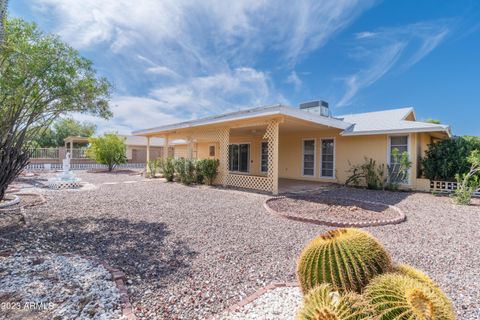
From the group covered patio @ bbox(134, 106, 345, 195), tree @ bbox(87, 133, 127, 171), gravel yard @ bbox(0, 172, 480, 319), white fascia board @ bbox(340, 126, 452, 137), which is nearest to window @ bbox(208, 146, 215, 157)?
covered patio @ bbox(134, 106, 345, 195)

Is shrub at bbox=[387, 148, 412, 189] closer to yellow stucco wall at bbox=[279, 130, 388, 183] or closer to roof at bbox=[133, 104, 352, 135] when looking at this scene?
yellow stucco wall at bbox=[279, 130, 388, 183]

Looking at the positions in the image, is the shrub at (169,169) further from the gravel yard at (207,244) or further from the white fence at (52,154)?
the white fence at (52,154)

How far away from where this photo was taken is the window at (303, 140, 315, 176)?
12.9 meters

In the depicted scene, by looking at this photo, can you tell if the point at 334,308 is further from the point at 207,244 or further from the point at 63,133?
the point at 63,133

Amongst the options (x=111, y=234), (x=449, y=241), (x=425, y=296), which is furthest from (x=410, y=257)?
(x=111, y=234)

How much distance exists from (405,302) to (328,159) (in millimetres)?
11508

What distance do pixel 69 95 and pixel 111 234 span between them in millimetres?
3537

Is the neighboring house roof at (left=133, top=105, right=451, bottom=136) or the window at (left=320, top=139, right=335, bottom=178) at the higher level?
the neighboring house roof at (left=133, top=105, right=451, bottom=136)

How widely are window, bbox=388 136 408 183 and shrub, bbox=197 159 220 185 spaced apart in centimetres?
795

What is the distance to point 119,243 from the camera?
4.07 meters

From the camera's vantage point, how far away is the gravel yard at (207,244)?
2619 millimetres

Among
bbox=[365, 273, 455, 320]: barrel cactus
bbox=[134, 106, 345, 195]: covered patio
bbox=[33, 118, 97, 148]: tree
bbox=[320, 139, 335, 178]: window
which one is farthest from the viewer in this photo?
bbox=[33, 118, 97, 148]: tree

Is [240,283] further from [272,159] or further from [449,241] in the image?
[272,159]

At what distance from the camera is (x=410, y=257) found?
364cm
